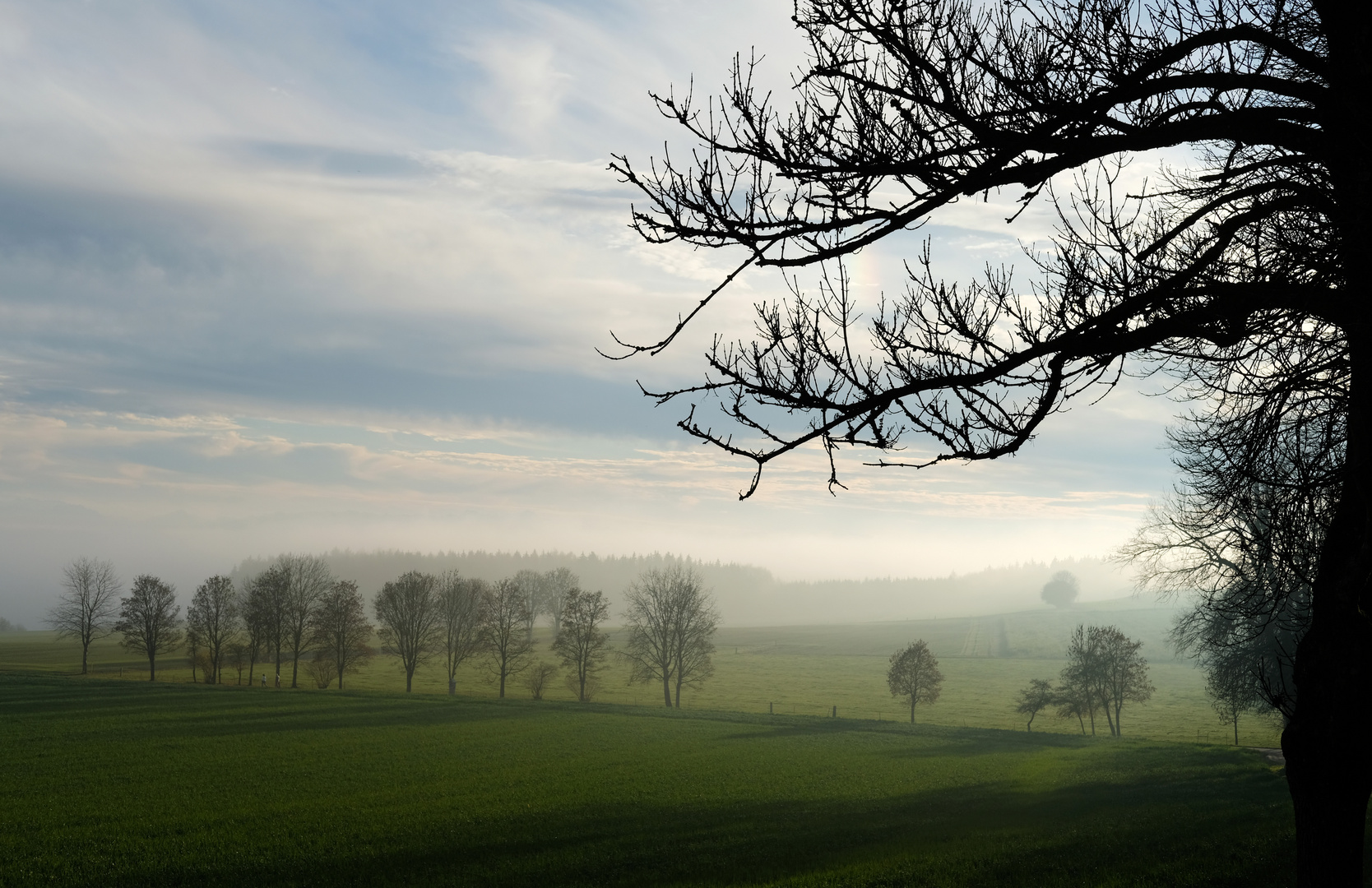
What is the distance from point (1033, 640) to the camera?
5522 inches

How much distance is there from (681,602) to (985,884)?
174 ft

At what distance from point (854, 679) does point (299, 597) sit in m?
58.4

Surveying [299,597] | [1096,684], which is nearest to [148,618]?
[299,597]

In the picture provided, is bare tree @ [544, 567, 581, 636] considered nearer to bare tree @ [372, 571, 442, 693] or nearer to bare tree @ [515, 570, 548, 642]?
bare tree @ [515, 570, 548, 642]

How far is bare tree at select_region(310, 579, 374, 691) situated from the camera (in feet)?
211

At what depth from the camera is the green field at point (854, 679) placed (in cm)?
6519

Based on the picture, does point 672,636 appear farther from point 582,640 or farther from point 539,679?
point 539,679

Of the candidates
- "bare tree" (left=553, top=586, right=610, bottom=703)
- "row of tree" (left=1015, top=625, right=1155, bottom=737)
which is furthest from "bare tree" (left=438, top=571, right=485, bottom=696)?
"row of tree" (left=1015, top=625, right=1155, bottom=737)

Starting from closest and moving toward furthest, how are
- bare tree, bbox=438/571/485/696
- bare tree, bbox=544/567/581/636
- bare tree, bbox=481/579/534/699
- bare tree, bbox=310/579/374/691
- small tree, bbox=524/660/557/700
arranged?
small tree, bbox=524/660/557/700 → bare tree, bbox=310/579/374/691 → bare tree, bbox=481/579/534/699 → bare tree, bbox=438/571/485/696 → bare tree, bbox=544/567/581/636

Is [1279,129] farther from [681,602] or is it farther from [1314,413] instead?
[681,602]

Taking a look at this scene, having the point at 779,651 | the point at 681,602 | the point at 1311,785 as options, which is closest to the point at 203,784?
the point at 1311,785

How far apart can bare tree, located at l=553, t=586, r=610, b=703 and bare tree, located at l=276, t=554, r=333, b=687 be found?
21860mm

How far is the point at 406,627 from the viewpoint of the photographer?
221 feet

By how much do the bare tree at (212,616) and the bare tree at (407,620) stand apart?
49.4 ft
